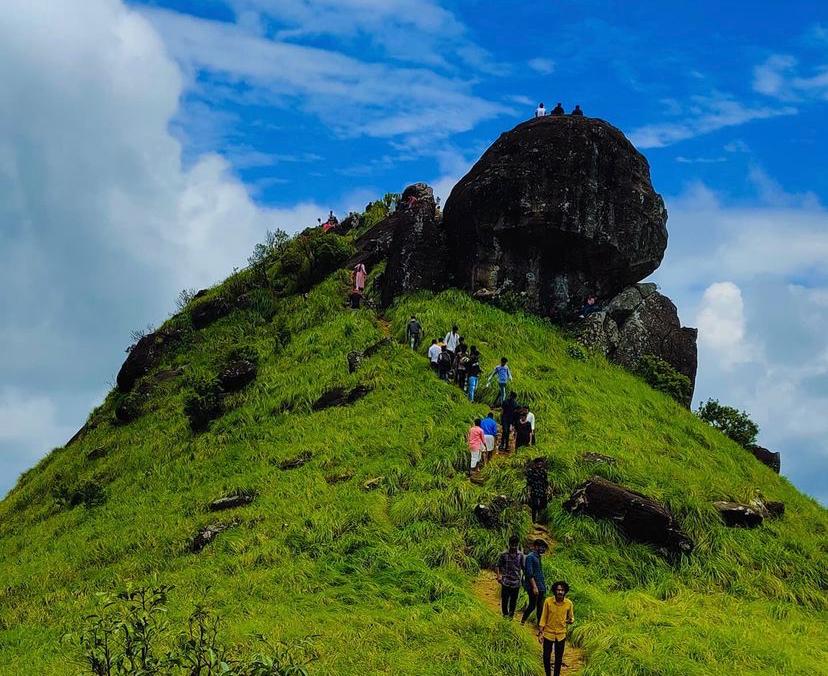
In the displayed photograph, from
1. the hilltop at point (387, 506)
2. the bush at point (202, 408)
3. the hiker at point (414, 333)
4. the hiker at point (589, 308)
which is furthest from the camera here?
the hiker at point (589, 308)

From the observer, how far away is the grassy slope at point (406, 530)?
584 inches

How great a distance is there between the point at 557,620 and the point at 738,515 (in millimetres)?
10534

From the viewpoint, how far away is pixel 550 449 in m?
24.0

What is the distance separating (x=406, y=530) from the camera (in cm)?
1966

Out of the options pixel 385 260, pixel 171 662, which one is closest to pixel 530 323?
pixel 385 260

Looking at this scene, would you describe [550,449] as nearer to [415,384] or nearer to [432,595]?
[415,384]

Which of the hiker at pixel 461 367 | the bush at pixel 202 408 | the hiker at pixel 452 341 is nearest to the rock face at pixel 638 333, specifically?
the hiker at pixel 452 341

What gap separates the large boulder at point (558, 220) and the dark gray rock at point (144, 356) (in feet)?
51.1

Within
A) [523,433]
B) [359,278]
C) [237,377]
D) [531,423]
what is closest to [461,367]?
[531,423]

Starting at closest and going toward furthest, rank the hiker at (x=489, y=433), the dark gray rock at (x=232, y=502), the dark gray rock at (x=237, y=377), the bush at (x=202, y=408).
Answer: the dark gray rock at (x=232, y=502) < the hiker at (x=489, y=433) < the bush at (x=202, y=408) < the dark gray rock at (x=237, y=377)

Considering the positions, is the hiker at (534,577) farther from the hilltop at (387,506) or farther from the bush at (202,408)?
the bush at (202,408)

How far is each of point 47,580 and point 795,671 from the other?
1884 cm

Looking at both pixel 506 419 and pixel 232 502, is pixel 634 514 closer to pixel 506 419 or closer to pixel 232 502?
pixel 506 419

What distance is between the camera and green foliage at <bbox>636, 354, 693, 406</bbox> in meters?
34.7
